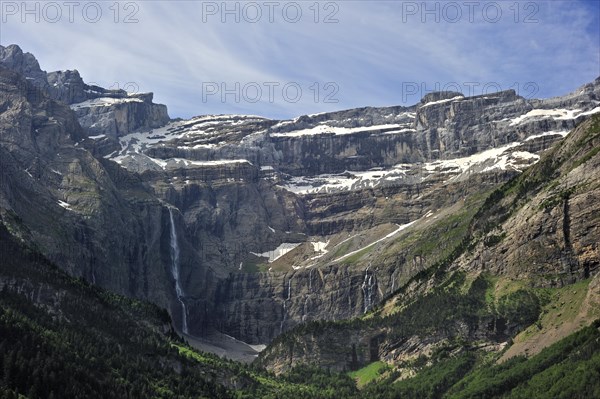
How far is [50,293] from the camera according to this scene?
624 ft

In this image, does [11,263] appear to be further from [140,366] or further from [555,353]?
[555,353]

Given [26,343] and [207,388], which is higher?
[26,343]

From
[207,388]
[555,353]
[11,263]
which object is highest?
[11,263]

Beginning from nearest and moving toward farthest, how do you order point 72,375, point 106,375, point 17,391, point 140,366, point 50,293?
point 17,391, point 72,375, point 106,375, point 140,366, point 50,293

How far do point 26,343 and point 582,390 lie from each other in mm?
98616

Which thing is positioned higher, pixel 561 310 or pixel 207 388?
pixel 561 310

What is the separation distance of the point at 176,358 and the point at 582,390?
96106mm

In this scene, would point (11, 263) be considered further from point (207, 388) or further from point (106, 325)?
point (207, 388)

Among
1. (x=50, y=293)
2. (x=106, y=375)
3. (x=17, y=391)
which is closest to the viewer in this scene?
(x=17, y=391)

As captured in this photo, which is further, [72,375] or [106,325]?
[106,325]

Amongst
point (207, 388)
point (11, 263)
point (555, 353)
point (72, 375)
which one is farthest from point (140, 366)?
point (555, 353)

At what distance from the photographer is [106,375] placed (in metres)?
156

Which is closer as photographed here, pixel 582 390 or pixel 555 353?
pixel 582 390

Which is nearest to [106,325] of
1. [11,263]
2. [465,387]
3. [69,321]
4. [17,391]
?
[69,321]
